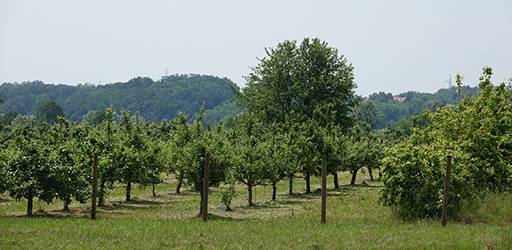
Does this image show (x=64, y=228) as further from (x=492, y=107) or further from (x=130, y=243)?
(x=492, y=107)

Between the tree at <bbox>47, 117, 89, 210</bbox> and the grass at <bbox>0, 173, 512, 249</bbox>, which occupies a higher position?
the tree at <bbox>47, 117, 89, 210</bbox>

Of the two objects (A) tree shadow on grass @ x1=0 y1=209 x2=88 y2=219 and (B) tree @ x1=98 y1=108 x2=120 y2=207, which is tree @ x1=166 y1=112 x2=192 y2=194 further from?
(A) tree shadow on grass @ x1=0 y1=209 x2=88 y2=219

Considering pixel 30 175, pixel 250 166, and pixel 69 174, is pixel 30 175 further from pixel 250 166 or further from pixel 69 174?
pixel 250 166

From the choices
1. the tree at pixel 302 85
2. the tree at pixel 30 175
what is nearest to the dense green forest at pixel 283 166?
the tree at pixel 30 175

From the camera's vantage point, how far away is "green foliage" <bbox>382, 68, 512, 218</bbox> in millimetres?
20453

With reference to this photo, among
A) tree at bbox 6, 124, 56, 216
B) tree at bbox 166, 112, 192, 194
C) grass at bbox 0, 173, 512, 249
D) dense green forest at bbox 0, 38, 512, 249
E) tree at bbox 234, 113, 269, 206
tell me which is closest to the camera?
grass at bbox 0, 173, 512, 249

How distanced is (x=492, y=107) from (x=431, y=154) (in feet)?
22.5

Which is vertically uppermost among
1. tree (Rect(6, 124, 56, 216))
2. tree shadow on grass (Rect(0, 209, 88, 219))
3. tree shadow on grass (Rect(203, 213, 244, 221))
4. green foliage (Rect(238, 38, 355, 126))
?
green foliage (Rect(238, 38, 355, 126))

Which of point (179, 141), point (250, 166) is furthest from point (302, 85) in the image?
point (250, 166)

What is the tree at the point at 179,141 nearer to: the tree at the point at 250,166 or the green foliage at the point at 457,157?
the tree at the point at 250,166

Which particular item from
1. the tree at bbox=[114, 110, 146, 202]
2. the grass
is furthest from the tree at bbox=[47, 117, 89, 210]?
the grass

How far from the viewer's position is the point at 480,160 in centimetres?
2419

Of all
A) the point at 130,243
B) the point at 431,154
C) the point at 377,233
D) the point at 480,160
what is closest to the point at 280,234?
the point at 377,233

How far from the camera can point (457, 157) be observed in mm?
21609
